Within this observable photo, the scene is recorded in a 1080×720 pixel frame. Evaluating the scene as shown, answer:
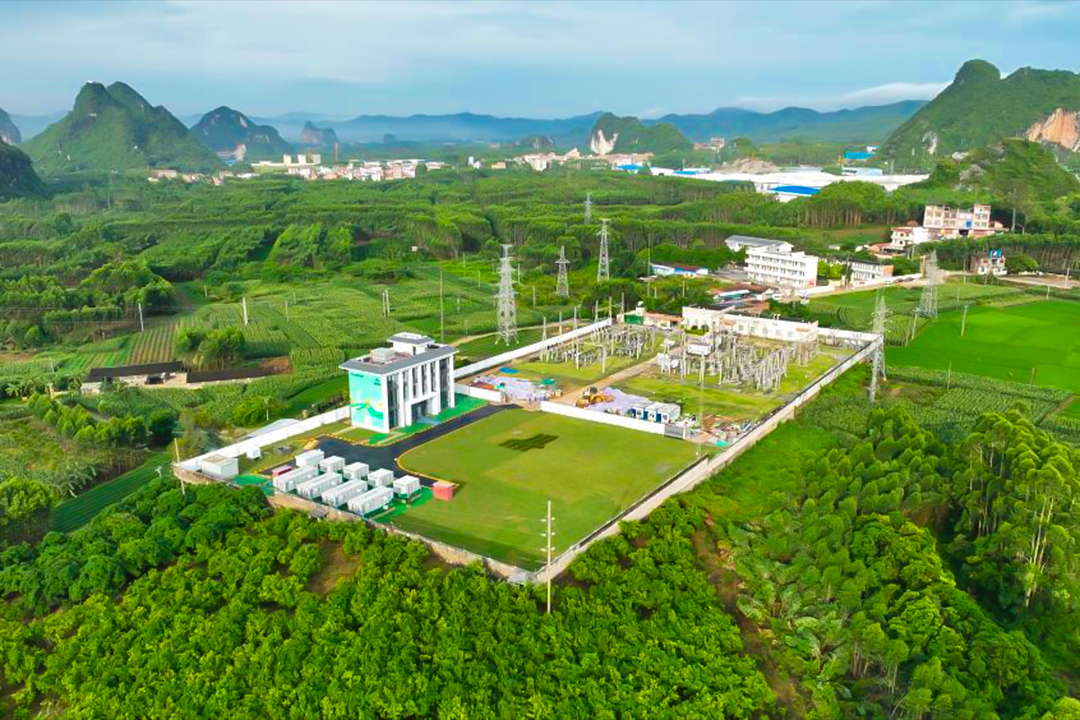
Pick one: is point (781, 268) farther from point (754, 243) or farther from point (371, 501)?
point (371, 501)

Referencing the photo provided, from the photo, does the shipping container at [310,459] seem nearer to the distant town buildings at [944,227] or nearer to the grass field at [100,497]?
the grass field at [100,497]

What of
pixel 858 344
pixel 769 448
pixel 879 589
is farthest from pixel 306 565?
pixel 858 344

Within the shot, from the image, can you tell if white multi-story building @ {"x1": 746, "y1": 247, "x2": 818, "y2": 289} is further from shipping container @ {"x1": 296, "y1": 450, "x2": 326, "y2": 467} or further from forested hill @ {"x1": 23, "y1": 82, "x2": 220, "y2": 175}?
forested hill @ {"x1": 23, "y1": 82, "x2": 220, "y2": 175}

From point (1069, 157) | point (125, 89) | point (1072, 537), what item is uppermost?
point (125, 89)

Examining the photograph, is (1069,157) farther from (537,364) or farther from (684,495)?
(684,495)

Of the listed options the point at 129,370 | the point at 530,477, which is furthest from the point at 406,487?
the point at 129,370

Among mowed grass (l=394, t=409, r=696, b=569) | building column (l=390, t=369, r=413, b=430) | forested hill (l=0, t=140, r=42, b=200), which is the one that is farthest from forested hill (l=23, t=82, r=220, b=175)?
mowed grass (l=394, t=409, r=696, b=569)
